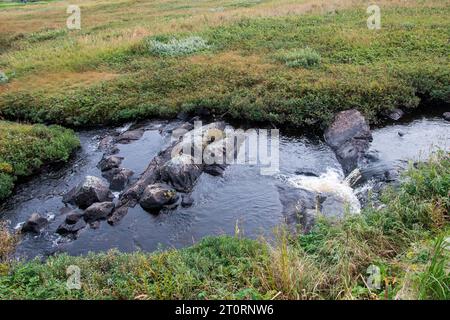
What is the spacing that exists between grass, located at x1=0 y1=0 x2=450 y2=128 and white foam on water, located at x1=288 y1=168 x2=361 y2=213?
4.90 metres

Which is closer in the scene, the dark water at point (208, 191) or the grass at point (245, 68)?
the dark water at point (208, 191)

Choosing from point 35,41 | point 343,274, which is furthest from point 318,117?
point 35,41

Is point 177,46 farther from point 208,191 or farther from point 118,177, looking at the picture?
point 208,191

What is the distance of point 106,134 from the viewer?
23688 millimetres

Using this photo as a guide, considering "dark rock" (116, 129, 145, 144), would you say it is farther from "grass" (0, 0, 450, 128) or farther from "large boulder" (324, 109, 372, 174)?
"large boulder" (324, 109, 372, 174)

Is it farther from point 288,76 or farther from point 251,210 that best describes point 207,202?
point 288,76

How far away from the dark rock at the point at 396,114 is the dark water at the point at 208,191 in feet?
2.60

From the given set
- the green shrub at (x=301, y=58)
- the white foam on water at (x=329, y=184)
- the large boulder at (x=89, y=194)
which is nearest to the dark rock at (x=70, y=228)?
the large boulder at (x=89, y=194)

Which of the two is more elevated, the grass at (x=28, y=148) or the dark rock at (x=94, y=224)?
the grass at (x=28, y=148)

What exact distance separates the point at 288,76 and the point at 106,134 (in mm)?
11164

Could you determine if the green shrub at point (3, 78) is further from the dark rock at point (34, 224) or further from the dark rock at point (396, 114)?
the dark rock at point (396, 114)

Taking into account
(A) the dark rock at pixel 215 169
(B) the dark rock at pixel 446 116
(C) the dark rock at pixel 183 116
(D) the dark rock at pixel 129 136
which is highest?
(C) the dark rock at pixel 183 116

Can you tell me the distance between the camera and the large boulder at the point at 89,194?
1705 centimetres

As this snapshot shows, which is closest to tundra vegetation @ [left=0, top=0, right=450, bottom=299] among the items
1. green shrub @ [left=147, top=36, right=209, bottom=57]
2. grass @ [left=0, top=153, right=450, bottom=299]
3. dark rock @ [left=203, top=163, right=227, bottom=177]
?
grass @ [left=0, top=153, right=450, bottom=299]
